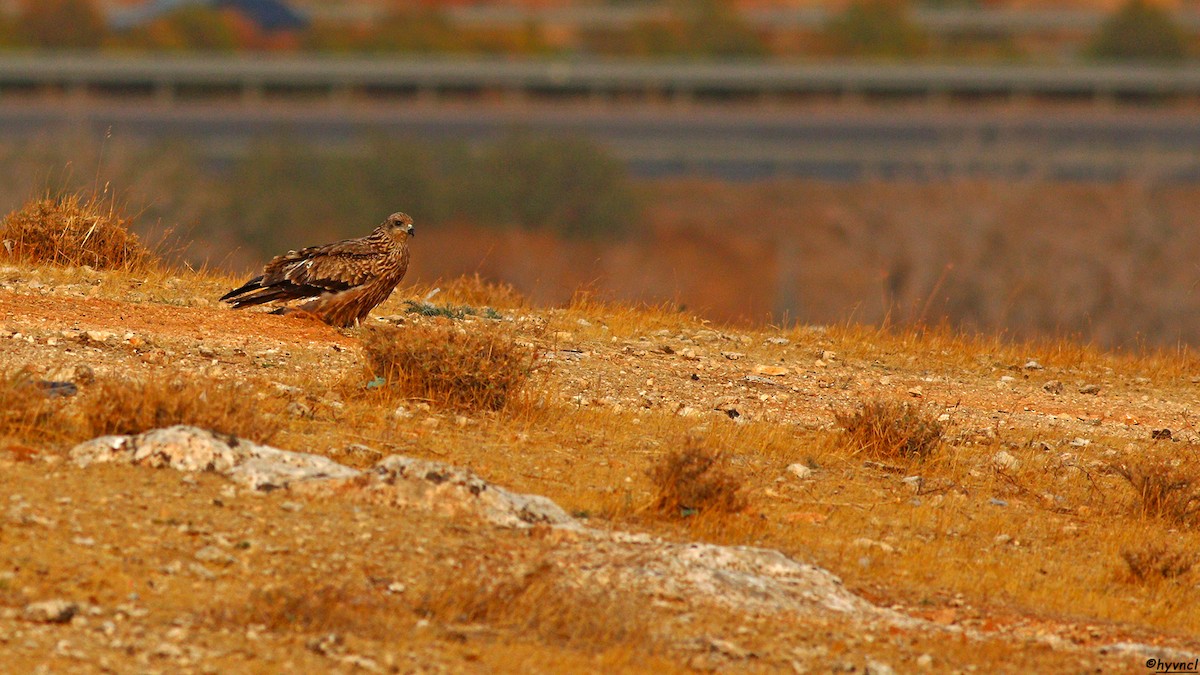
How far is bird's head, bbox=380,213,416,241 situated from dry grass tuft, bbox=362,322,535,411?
1.88 meters

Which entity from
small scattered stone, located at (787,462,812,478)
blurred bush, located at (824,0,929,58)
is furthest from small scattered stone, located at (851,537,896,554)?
blurred bush, located at (824,0,929,58)

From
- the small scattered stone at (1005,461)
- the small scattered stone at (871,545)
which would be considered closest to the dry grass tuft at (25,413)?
the small scattered stone at (871,545)

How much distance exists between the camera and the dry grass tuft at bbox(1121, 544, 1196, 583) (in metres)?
10.0

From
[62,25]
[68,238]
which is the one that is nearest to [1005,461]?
[68,238]

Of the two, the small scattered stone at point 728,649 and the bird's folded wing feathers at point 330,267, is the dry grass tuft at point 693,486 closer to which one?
the small scattered stone at point 728,649

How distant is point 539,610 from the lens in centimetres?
824

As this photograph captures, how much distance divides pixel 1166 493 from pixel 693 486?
11.5ft

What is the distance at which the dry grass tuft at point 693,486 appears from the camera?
10016mm

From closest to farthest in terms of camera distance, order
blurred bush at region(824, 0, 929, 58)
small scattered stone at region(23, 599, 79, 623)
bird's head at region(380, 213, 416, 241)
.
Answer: small scattered stone at region(23, 599, 79, 623), bird's head at region(380, 213, 416, 241), blurred bush at region(824, 0, 929, 58)

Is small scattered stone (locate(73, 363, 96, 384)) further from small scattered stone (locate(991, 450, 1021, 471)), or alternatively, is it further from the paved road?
the paved road

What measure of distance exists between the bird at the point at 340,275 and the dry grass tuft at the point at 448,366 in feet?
5.12

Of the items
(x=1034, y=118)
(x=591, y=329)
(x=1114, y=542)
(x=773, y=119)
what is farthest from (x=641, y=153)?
(x=1114, y=542)

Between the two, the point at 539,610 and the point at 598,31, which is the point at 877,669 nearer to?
the point at 539,610

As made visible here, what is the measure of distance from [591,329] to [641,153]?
64024 mm
